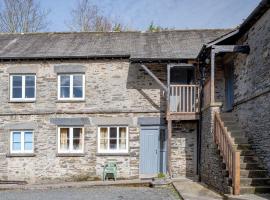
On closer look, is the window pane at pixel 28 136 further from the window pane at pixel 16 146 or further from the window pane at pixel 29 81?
the window pane at pixel 29 81

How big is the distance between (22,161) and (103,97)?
5010 millimetres

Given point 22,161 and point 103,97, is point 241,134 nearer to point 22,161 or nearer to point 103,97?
point 103,97

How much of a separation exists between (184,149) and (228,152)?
23.7 ft

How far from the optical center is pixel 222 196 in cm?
1210

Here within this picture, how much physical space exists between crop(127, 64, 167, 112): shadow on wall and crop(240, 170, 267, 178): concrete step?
775cm

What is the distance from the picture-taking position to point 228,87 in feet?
59.9

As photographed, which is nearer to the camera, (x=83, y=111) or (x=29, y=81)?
(x=83, y=111)

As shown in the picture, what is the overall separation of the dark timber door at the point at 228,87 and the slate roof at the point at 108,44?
166 cm

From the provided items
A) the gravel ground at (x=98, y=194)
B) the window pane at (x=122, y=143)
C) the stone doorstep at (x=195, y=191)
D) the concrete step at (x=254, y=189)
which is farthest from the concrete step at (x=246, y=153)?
the window pane at (x=122, y=143)

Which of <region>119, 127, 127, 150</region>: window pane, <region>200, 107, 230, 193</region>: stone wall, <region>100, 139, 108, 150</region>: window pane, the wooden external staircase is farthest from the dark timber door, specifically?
<region>100, 139, 108, 150</region>: window pane

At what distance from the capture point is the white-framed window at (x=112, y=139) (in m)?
19.4

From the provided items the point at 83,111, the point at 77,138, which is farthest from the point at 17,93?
the point at 77,138

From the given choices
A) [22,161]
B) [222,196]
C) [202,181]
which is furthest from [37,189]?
[222,196]

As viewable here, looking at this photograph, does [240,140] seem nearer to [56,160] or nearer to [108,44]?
[56,160]
